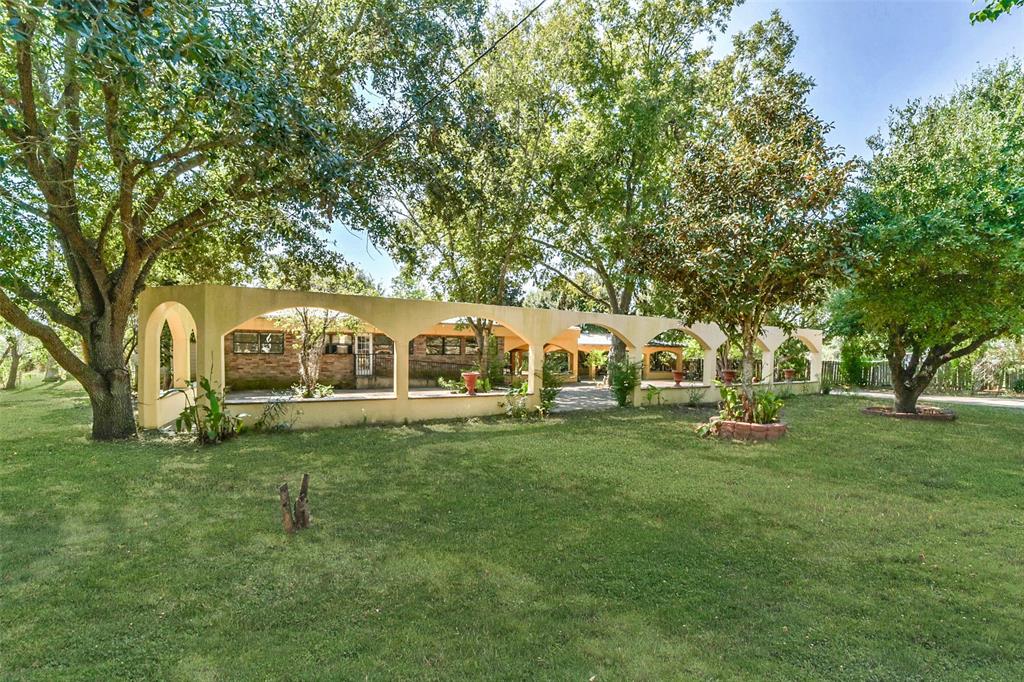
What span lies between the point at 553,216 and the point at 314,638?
14641 mm

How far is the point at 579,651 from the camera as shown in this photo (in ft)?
9.06

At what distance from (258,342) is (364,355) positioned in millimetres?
3667

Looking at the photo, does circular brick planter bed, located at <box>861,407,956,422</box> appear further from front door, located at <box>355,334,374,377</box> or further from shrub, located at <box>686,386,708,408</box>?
front door, located at <box>355,334,374,377</box>

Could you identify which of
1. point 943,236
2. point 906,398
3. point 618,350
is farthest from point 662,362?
point 943,236

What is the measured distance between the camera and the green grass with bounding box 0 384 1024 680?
8.92ft

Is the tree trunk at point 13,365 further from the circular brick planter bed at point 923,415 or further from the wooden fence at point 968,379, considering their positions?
the wooden fence at point 968,379


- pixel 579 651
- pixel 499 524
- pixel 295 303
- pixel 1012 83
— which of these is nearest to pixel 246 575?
pixel 499 524

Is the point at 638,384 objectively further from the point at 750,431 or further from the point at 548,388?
the point at 750,431

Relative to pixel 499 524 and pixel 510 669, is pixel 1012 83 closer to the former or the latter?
pixel 499 524

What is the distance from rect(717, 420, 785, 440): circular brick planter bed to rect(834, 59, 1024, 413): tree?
316 centimetres

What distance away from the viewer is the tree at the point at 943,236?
→ 27.1ft

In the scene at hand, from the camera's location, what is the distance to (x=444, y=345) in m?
20.7

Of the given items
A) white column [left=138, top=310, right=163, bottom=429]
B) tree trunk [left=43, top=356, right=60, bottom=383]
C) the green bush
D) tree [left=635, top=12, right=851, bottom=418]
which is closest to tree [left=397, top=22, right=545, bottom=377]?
tree [left=635, top=12, right=851, bottom=418]

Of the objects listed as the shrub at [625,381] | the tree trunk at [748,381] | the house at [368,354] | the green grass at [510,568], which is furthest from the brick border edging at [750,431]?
the house at [368,354]
